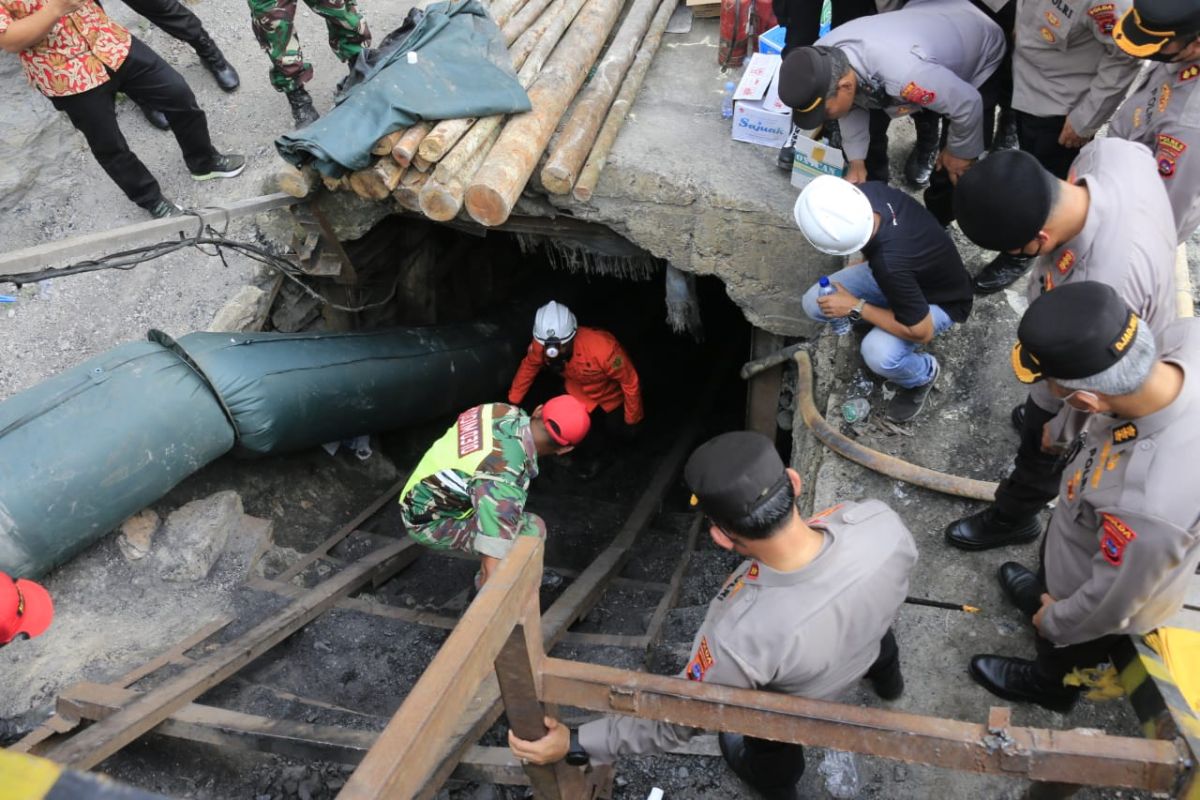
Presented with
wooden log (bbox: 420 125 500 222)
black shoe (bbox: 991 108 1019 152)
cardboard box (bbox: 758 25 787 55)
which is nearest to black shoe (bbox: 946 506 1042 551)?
black shoe (bbox: 991 108 1019 152)

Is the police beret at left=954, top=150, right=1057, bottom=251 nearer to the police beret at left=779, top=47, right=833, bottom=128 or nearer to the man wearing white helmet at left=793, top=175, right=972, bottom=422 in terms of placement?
the man wearing white helmet at left=793, top=175, right=972, bottom=422

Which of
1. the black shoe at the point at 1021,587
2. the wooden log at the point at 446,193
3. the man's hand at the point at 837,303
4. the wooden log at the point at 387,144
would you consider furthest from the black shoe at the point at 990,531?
the wooden log at the point at 387,144

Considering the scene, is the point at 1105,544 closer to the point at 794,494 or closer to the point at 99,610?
the point at 794,494

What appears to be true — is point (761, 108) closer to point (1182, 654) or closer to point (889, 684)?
point (889, 684)

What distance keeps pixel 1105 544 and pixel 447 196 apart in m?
3.41

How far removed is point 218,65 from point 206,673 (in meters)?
5.09

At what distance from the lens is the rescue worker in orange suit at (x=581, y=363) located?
6020mm

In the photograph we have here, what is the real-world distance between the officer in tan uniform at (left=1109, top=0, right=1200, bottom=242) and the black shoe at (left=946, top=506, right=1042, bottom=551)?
139 centimetres

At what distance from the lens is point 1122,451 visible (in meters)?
2.41

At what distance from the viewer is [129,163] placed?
5500mm

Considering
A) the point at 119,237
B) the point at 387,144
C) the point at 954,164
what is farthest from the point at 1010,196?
the point at 119,237

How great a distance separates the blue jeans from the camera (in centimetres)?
400

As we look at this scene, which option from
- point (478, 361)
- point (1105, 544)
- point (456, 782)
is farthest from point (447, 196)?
point (1105, 544)

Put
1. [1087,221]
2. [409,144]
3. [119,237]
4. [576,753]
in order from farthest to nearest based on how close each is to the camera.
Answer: [409,144] < [119,237] < [1087,221] < [576,753]
